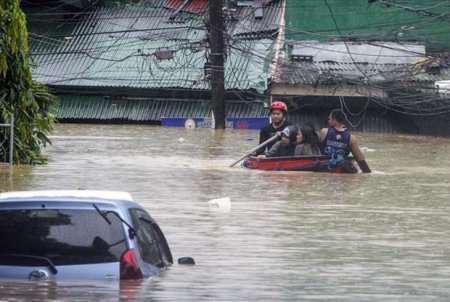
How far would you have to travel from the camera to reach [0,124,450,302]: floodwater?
10406 millimetres

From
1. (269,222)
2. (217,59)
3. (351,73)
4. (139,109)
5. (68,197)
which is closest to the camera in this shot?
(68,197)

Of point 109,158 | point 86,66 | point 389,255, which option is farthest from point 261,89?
point 389,255

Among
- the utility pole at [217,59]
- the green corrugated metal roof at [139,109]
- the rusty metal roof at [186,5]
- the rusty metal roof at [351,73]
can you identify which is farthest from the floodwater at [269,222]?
the rusty metal roof at [186,5]

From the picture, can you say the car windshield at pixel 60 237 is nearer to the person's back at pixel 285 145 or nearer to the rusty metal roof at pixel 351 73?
the person's back at pixel 285 145

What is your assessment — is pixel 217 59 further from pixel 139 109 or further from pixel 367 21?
pixel 367 21

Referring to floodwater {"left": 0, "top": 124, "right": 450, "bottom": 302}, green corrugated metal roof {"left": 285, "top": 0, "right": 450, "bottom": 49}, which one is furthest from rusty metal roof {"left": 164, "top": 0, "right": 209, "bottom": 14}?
floodwater {"left": 0, "top": 124, "right": 450, "bottom": 302}

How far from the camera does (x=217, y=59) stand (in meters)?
38.3

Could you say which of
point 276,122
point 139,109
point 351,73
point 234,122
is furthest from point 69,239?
point 139,109

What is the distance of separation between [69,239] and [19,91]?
45.1 feet

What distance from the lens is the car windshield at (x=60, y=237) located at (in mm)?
9469

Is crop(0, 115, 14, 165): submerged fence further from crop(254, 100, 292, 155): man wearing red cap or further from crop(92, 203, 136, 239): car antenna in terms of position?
crop(92, 203, 136, 239): car antenna

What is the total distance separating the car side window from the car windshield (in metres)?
0.27

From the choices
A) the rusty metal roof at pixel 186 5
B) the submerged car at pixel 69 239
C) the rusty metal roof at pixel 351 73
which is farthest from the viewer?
the rusty metal roof at pixel 186 5

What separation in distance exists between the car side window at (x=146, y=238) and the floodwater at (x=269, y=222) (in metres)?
0.17
